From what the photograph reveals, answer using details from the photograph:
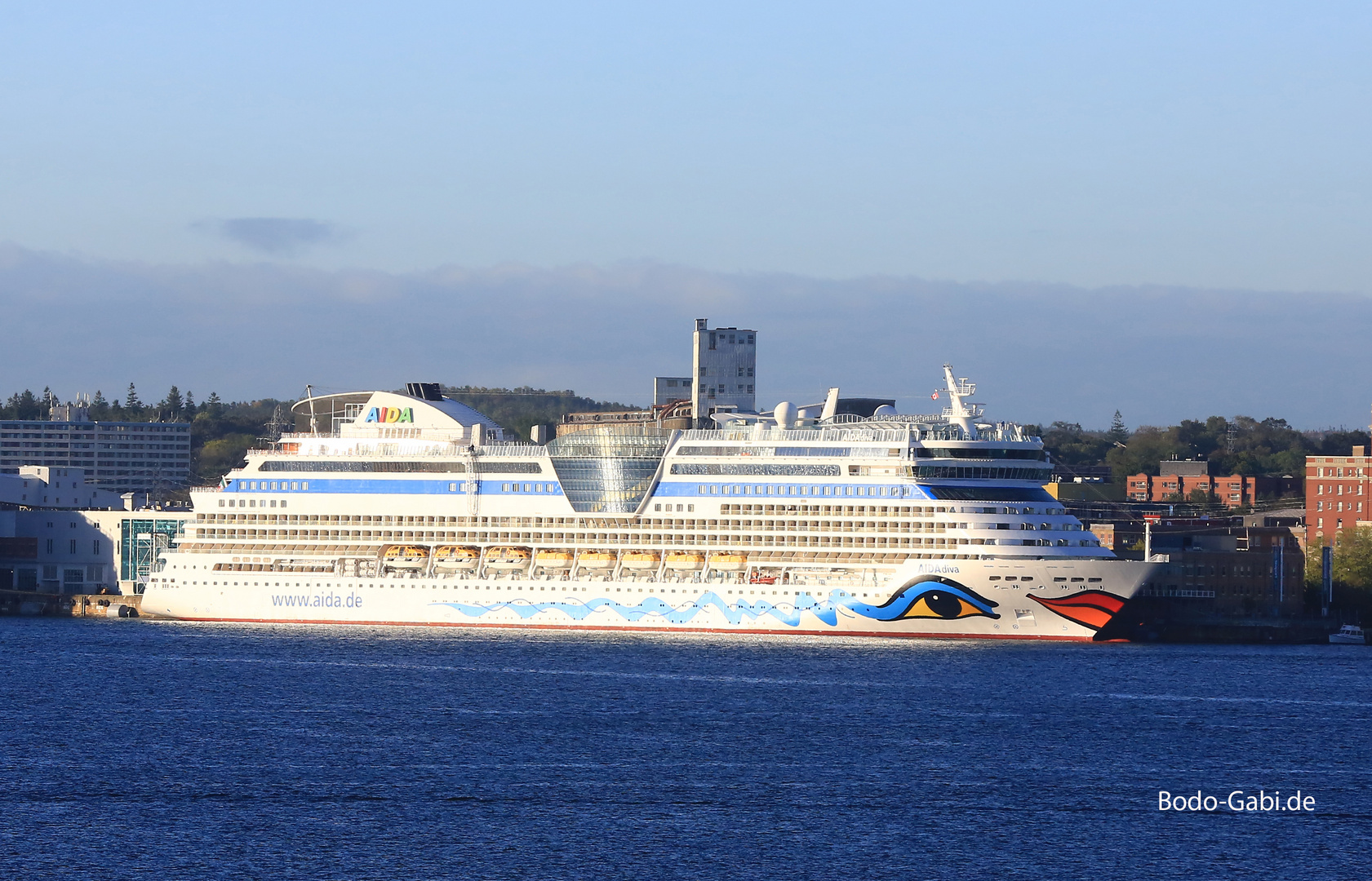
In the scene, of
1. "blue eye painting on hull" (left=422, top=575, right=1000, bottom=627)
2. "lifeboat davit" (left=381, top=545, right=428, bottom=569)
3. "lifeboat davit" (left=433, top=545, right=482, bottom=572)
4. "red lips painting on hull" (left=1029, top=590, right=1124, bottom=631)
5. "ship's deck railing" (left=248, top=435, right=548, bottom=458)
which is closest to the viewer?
"red lips painting on hull" (left=1029, top=590, right=1124, bottom=631)

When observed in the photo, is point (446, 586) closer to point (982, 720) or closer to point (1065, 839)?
point (982, 720)

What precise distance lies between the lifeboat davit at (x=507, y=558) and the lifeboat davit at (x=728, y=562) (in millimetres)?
7888

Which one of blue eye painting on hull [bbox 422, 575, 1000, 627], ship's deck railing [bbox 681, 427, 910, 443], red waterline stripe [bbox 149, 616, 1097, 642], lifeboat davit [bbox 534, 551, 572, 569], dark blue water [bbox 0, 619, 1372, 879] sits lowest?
dark blue water [bbox 0, 619, 1372, 879]

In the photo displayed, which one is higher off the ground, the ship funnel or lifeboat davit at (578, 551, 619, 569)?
the ship funnel

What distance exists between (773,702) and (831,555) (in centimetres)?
1706

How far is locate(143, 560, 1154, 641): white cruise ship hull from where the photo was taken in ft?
215

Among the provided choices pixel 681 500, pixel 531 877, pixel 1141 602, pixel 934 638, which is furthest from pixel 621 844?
pixel 1141 602

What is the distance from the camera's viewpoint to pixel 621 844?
36.0 meters

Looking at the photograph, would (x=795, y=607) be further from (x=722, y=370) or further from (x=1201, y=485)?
(x=1201, y=485)

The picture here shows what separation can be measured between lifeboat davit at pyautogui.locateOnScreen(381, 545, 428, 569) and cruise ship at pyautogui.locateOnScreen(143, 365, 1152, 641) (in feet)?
0.32

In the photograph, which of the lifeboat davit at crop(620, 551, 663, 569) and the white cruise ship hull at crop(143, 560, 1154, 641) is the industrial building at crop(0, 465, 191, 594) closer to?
the white cruise ship hull at crop(143, 560, 1154, 641)

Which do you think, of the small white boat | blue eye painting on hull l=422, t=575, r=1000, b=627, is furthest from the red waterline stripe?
the small white boat

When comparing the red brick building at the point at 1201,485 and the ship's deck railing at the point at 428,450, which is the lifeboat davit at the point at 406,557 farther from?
the red brick building at the point at 1201,485

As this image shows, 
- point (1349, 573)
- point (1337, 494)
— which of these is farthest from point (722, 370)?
point (1337, 494)
